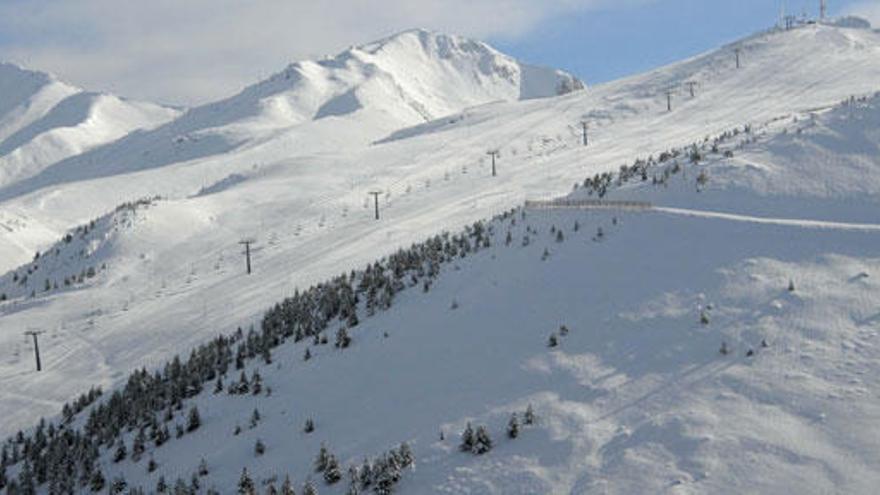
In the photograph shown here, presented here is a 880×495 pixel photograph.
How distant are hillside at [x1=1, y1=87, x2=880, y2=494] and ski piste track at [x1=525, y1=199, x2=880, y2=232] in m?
0.17

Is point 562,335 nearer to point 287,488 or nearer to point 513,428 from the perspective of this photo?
point 513,428

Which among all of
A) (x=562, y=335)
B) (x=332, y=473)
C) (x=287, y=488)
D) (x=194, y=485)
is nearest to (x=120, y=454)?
(x=194, y=485)

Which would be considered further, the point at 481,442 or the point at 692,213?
the point at 692,213

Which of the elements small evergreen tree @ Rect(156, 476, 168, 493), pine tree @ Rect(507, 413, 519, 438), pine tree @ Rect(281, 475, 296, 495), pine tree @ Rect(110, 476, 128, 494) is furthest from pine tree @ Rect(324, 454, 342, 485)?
pine tree @ Rect(110, 476, 128, 494)

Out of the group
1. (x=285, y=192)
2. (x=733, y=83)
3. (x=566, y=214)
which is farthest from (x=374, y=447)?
(x=733, y=83)

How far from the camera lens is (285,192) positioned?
263 feet

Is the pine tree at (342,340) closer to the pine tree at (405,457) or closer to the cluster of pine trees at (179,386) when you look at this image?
the cluster of pine trees at (179,386)

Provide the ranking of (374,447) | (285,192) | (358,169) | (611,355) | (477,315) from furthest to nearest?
(358,169) → (285,192) → (477,315) → (611,355) → (374,447)

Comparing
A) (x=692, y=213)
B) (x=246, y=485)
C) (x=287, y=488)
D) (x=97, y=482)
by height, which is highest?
(x=692, y=213)

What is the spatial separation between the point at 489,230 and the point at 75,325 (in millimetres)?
26512

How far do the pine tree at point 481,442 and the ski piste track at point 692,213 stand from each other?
1408cm

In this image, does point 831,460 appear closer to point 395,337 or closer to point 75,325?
point 395,337

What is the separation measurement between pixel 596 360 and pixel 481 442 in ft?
14.8

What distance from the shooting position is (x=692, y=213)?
102ft
